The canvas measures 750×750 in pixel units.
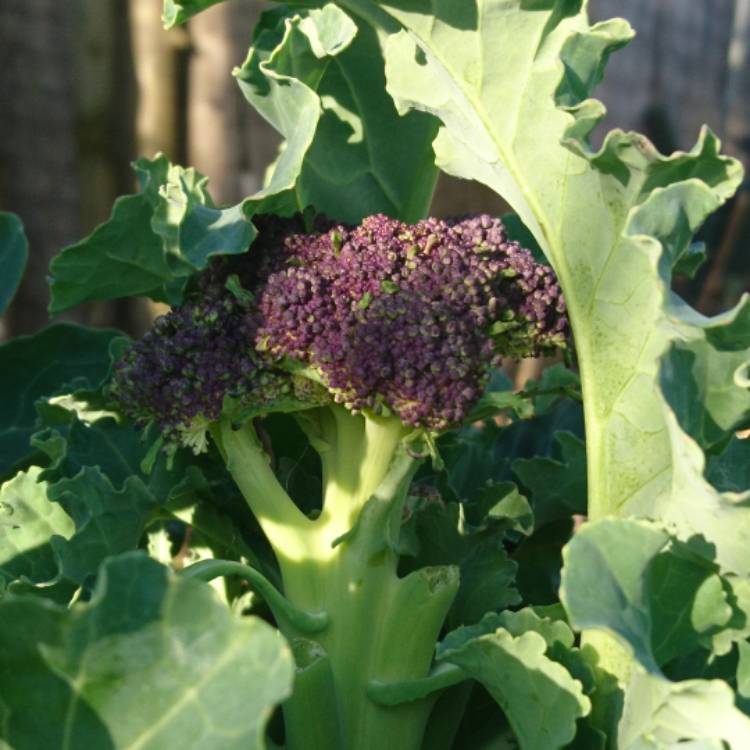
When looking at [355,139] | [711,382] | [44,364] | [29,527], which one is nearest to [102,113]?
[44,364]

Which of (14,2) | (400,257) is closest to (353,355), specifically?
(400,257)

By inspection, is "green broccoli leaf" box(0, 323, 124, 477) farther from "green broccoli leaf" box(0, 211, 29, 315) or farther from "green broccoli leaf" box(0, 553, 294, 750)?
"green broccoli leaf" box(0, 553, 294, 750)

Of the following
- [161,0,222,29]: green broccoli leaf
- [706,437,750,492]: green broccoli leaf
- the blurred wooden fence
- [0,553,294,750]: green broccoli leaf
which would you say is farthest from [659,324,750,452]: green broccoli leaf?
the blurred wooden fence

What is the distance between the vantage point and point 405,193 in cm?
89

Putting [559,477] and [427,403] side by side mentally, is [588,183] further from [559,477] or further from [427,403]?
[559,477]

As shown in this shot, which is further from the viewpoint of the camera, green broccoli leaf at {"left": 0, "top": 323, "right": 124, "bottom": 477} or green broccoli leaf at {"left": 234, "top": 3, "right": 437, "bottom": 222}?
green broccoli leaf at {"left": 0, "top": 323, "right": 124, "bottom": 477}

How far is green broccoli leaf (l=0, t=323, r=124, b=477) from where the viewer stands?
1068 millimetres

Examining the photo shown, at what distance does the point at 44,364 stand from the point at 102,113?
3.85ft

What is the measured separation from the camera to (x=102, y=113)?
2141mm

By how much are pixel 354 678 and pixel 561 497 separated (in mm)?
245

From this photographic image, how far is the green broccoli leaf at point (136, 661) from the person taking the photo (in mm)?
506

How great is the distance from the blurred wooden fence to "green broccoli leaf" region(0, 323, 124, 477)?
1011 mm

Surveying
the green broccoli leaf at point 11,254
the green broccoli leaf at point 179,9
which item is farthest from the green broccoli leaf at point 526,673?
the green broccoli leaf at point 11,254

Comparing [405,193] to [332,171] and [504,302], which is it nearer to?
[332,171]
